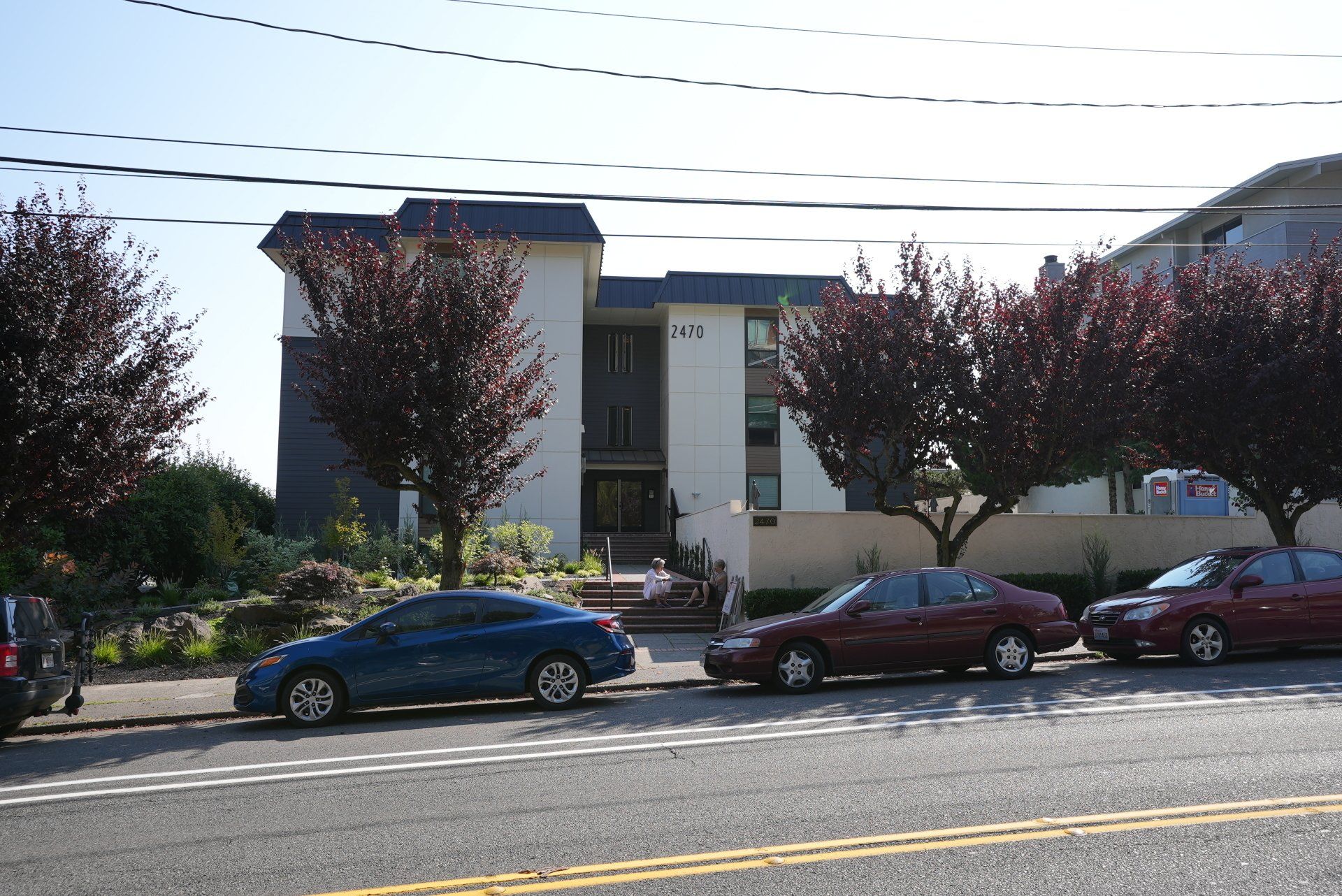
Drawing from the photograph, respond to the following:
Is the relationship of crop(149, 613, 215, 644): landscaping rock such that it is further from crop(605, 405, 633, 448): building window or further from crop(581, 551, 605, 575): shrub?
crop(605, 405, 633, 448): building window

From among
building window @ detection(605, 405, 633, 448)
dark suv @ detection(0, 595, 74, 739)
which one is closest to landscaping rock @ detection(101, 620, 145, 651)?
dark suv @ detection(0, 595, 74, 739)

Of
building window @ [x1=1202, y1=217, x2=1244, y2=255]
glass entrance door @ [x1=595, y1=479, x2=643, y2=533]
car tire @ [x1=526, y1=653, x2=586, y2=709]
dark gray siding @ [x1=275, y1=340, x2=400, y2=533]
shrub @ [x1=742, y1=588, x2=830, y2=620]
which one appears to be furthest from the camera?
glass entrance door @ [x1=595, y1=479, x2=643, y2=533]

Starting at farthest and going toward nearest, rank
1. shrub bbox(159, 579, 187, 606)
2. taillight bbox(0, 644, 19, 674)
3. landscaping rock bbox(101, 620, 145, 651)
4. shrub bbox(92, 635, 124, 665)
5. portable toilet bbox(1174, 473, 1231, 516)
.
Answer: portable toilet bbox(1174, 473, 1231, 516), shrub bbox(159, 579, 187, 606), landscaping rock bbox(101, 620, 145, 651), shrub bbox(92, 635, 124, 665), taillight bbox(0, 644, 19, 674)

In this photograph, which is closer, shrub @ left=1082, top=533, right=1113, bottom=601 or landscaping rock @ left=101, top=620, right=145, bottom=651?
landscaping rock @ left=101, top=620, right=145, bottom=651

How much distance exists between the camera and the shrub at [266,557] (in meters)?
21.7

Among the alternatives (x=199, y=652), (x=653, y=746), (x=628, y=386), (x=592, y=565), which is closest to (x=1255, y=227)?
(x=628, y=386)

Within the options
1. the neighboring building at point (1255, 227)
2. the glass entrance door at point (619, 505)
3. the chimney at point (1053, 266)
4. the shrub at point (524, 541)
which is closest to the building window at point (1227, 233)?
the neighboring building at point (1255, 227)

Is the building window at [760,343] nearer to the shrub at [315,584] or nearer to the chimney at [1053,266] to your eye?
the chimney at [1053,266]

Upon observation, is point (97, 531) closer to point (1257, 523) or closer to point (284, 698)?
point (284, 698)

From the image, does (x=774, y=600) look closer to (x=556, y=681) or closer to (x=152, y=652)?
(x=556, y=681)

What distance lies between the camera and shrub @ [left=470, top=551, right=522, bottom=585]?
20.7 m

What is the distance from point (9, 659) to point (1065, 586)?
16298 millimetres

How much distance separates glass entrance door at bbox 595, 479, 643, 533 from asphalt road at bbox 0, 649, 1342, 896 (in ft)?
73.1

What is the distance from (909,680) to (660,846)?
299 inches
